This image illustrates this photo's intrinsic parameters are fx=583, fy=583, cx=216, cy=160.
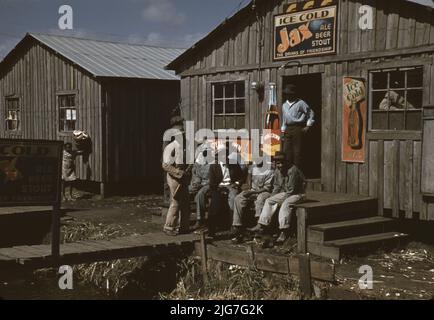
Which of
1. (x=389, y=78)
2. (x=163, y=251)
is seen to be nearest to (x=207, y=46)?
(x=389, y=78)

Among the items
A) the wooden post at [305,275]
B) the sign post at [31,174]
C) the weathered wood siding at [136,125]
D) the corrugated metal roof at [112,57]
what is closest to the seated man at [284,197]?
the wooden post at [305,275]

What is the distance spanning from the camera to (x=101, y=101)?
57.9ft

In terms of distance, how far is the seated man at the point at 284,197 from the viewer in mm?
10289

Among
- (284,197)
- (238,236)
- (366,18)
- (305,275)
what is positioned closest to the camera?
(305,275)

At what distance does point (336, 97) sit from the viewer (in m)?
12.0

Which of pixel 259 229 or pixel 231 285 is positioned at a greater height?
pixel 259 229

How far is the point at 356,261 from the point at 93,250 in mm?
4393

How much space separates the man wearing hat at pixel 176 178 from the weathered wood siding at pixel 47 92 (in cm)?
711

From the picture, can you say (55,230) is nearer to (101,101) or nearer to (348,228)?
(348,228)

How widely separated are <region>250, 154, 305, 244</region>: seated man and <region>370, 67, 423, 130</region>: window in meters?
2.12

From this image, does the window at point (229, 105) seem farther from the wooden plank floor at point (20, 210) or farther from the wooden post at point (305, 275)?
the wooden post at point (305, 275)

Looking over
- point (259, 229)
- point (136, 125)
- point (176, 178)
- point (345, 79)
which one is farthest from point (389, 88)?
point (136, 125)

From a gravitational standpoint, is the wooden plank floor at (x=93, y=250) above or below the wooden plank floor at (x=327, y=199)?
below

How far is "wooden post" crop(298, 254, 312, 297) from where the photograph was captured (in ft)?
25.3
